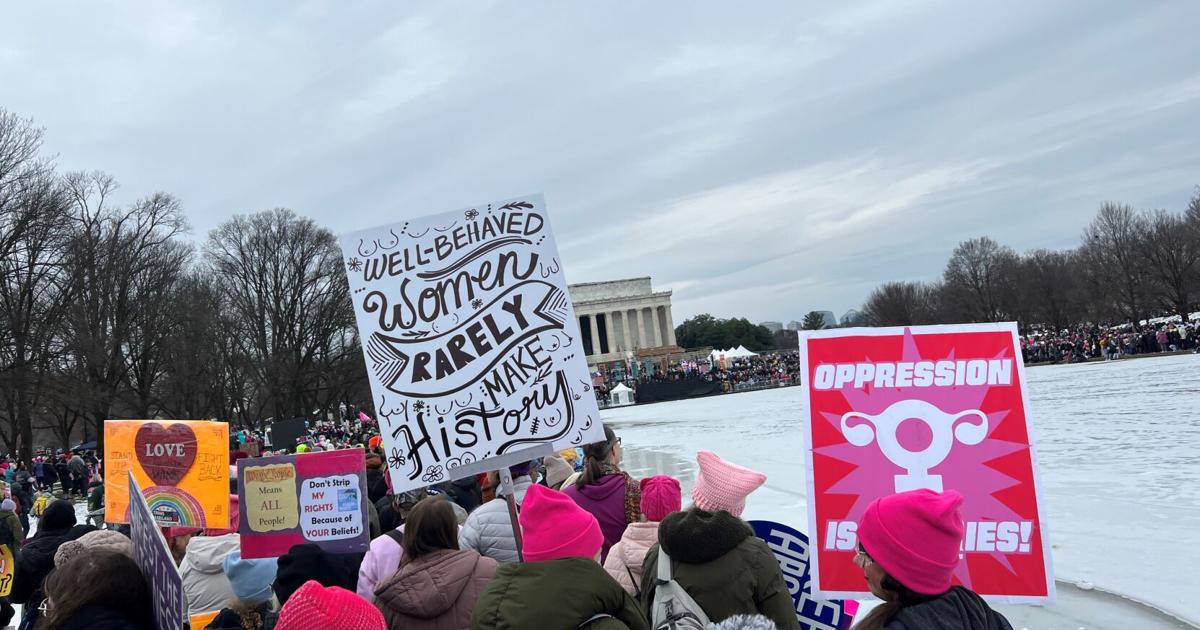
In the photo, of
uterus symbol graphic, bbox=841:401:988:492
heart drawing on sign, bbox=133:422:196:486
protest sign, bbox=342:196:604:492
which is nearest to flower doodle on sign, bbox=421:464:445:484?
protest sign, bbox=342:196:604:492

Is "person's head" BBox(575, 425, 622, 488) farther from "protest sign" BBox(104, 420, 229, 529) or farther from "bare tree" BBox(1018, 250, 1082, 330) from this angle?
"bare tree" BBox(1018, 250, 1082, 330)

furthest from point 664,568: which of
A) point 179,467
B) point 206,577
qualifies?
point 179,467

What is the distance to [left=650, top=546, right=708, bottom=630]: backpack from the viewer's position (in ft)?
11.1

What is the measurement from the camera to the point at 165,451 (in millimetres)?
7121

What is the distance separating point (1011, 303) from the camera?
232ft

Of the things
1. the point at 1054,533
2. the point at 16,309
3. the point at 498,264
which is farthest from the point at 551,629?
the point at 16,309

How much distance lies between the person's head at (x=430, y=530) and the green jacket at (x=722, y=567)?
3.89 feet

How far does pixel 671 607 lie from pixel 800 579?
1091 mm

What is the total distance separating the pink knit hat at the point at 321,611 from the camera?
111 inches

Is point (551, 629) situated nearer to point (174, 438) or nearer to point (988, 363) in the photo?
point (988, 363)

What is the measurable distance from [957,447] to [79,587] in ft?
10.9

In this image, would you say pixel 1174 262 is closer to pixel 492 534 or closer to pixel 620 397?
pixel 620 397

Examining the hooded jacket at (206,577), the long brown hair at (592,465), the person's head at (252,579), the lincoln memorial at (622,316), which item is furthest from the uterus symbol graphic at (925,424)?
the lincoln memorial at (622,316)

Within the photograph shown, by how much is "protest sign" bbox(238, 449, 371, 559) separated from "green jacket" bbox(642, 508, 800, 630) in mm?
3098
